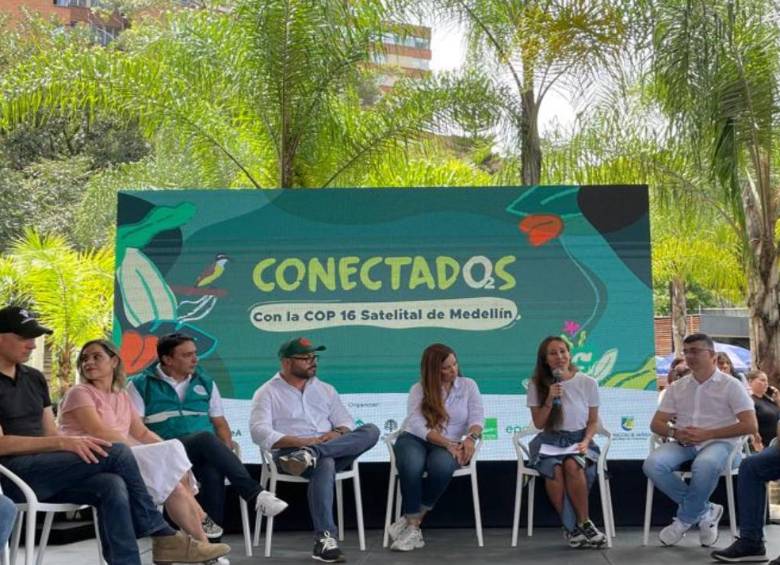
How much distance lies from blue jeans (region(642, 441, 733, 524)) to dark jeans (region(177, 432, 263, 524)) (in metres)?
2.21

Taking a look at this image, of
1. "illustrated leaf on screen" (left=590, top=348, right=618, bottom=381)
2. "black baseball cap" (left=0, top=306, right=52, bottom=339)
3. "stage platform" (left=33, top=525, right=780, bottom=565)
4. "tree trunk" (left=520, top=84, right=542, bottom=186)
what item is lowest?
"stage platform" (left=33, top=525, right=780, bottom=565)

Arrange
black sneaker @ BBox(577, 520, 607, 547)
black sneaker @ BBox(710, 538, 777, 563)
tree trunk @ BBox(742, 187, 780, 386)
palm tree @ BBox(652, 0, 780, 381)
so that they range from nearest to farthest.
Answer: black sneaker @ BBox(710, 538, 777, 563) → black sneaker @ BBox(577, 520, 607, 547) → palm tree @ BBox(652, 0, 780, 381) → tree trunk @ BBox(742, 187, 780, 386)

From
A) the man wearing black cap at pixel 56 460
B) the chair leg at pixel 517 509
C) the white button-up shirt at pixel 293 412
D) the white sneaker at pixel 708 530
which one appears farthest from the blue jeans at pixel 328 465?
the white sneaker at pixel 708 530

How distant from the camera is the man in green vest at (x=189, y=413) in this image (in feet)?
18.8

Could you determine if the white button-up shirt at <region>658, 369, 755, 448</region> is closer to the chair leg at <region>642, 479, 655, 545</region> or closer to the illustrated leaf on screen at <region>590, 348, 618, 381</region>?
the chair leg at <region>642, 479, 655, 545</region>

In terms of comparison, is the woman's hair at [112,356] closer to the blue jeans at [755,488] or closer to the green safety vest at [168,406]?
the green safety vest at [168,406]

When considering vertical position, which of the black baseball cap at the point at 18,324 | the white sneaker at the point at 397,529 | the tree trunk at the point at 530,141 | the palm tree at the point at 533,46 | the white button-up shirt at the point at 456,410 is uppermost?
the palm tree at the point at 533,46

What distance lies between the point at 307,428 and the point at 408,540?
84 cm

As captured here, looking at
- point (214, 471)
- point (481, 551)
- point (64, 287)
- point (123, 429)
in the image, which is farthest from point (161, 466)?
point (64, 287)

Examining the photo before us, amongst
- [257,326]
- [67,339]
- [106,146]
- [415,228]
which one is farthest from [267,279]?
[106,146]

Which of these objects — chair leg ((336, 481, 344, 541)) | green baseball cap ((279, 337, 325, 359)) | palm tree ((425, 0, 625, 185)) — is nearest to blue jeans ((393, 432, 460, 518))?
Answer: chair leg ((336, 481, 344, 541))

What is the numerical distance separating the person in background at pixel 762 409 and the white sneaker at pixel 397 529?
9.17 ft

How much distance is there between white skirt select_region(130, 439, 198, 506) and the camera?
4.90 meters

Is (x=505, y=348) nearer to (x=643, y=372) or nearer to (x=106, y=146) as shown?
(x=643, y=372)
